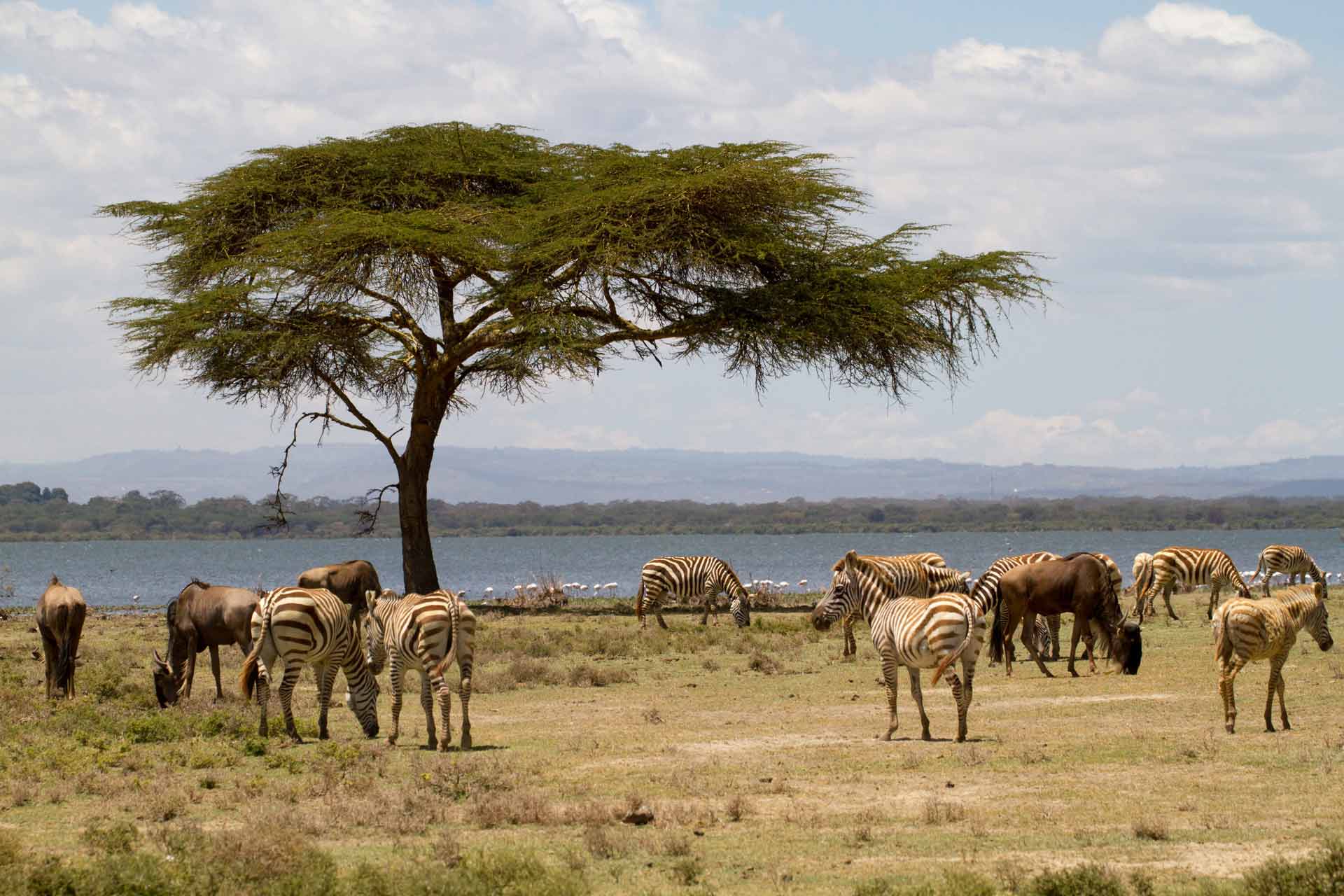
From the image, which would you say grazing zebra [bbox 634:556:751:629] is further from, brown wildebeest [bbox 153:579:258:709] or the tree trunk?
brown wildebeest [bbox 153:579:258:709]

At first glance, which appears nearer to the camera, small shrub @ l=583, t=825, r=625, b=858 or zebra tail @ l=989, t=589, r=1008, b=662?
small shrub @ l=583, t=825, r=625, b=858

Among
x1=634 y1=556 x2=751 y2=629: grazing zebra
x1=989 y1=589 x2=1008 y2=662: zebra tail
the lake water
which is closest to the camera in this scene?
x1=989 y1=589 x2=1008 y2=662: zebra tail

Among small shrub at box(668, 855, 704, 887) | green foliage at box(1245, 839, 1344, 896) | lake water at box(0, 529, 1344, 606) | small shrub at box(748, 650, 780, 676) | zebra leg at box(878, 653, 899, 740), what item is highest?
zebra leg at box(878, 653, 899, 740)

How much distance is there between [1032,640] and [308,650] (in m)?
10.8

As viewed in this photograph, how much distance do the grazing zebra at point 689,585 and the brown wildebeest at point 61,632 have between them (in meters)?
14.0

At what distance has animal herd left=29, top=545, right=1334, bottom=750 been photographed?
16297 mm

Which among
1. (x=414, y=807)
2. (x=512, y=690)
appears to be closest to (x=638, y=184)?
(x=512, y=690)

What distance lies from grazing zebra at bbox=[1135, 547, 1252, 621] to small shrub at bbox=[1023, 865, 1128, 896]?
22574mm

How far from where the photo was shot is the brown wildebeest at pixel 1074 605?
2255 cm

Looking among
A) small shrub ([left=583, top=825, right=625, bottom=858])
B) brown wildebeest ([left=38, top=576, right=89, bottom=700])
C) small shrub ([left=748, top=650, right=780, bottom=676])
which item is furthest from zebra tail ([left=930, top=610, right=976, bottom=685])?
brown wildebeest ([left=38, top=576, right=89, bottom=700])

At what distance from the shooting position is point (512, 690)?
23.3 meters

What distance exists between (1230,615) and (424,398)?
25.7 m

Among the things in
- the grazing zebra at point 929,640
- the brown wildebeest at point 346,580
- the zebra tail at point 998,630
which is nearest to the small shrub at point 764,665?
the zebra tail at point 998,630

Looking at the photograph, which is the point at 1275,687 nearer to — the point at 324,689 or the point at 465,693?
the point at 465,693
